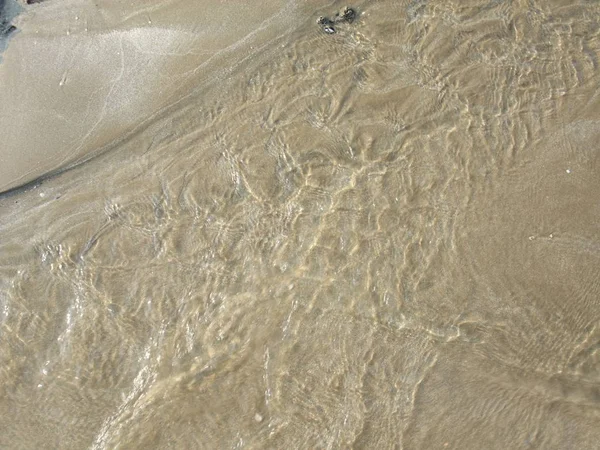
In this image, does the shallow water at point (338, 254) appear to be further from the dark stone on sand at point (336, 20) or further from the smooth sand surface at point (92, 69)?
the smooth sand surface at point (92, 69)

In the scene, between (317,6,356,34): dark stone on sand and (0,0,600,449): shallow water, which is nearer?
(0,0,600,449): shallow water

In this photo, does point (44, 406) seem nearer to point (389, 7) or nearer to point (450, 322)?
point (450, 322)

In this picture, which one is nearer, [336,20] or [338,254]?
[338,254]

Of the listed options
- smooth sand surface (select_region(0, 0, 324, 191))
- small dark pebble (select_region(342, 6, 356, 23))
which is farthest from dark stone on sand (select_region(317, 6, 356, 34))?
smooth sand surface (select_region(0, 0, 324, 191))

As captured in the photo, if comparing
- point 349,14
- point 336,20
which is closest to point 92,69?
point 336,20

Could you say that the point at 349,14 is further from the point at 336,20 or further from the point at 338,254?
the point at 338,254

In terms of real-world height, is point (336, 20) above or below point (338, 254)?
above

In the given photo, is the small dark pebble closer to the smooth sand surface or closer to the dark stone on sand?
the dark stone on sand
